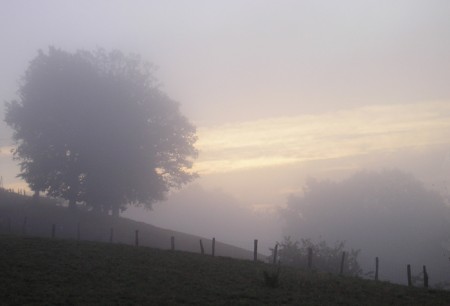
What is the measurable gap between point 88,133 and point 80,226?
11848 millimetres

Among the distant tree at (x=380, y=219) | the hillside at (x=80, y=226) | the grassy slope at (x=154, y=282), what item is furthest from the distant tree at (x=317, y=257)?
the distant tree at (x=380, y=219)

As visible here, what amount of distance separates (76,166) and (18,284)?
39.2 m

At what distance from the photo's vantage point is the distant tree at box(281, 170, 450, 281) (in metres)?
96.9

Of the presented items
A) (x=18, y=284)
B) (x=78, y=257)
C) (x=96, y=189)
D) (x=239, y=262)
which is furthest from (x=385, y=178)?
(x=18, y=284)

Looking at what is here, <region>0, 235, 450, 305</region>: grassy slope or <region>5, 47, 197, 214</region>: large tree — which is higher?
<region>5, 47, 197, 214</region>: large tree

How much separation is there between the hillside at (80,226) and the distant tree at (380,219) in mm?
45526

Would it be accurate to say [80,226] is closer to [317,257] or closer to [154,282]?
[317,257]

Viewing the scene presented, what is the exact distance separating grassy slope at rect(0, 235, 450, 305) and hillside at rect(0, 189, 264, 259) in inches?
780

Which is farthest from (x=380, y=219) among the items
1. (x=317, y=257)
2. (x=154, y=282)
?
(x=154, y=282)

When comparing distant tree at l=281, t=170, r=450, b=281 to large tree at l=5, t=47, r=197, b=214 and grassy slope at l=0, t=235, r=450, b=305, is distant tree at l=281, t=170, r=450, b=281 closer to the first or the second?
large tree at l=5, t=47, r=197, b=214

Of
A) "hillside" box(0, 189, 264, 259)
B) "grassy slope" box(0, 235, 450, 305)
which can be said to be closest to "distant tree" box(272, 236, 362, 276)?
"hillside" box(0, 189, 264, 259)

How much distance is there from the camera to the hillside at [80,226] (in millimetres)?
53719

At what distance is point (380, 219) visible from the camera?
4149 inches

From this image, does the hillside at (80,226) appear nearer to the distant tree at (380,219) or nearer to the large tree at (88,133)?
the large tree at (88,133)
